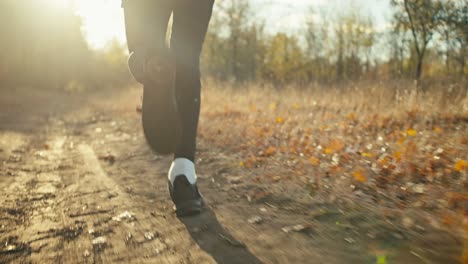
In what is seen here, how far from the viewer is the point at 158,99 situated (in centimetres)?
189

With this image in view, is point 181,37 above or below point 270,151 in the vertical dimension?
above

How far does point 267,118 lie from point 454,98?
8.31 feet

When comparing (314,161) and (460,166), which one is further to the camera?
(314,161)

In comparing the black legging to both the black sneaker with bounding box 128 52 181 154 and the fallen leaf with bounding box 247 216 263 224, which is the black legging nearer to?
the black sneaker with bounding box 128 52 181 154

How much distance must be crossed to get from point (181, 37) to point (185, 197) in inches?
31.9

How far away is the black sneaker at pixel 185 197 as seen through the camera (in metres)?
1.84

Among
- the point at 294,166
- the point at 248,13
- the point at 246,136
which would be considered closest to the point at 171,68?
the point at 294,166

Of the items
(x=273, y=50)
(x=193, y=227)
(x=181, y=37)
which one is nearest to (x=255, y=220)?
(x=193, y=227)

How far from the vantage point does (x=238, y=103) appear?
8219mm

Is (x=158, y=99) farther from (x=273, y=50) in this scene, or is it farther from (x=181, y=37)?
(x=273, y=50)

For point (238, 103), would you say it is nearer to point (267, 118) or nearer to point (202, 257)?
point (267, 118)

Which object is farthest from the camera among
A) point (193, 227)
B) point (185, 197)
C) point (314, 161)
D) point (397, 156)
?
point (314, 161)

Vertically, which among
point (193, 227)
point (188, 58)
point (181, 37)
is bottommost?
point (193, 227)

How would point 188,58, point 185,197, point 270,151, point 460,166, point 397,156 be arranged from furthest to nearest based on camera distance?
point 270,151, point 397,156, point 460,166, point 188,58, point 185,197
